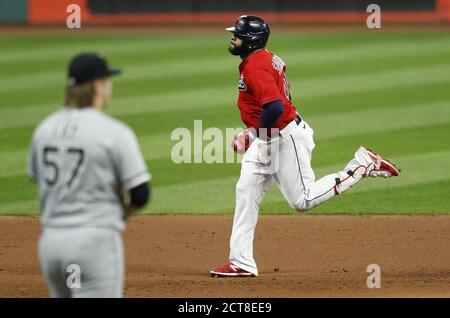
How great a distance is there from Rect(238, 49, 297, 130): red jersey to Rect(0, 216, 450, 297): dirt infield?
1250 mm

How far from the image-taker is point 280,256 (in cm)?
884

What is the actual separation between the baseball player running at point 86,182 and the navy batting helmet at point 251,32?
3.08m

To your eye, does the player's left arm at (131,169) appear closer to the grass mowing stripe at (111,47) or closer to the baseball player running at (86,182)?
the baseball player running at (86,182)

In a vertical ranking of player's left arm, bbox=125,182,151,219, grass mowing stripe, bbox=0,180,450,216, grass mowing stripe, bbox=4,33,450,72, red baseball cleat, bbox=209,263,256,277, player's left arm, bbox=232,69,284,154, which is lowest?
→ red baseball cleat, bbox=209,263,256,277

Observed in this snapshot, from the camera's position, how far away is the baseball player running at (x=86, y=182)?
4844mm

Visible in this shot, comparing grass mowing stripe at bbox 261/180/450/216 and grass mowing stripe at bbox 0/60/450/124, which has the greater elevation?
grass mowing stripe at bbox 0/60/450/124

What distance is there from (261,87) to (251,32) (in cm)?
49

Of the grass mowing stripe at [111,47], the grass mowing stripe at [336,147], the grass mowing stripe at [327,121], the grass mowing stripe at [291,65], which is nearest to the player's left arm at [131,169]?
the grass mowing stripe at [336,147]

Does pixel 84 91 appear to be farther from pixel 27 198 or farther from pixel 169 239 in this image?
pixel 27 198

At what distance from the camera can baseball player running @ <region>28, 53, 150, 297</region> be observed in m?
4.84

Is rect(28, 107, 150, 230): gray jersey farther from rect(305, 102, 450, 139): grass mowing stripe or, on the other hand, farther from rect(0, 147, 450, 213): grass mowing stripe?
rect(305, 102, 450, 139): grass mowing stripe

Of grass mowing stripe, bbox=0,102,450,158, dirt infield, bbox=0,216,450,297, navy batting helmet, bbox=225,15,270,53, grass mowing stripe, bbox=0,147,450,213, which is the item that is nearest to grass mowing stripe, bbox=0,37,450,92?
grass mowing stripe, bbox=0,102,450,158

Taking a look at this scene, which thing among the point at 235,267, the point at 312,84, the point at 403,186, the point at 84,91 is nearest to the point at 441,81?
the point at 312,84

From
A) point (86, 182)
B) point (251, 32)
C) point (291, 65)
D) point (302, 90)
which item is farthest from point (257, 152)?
point (291, 65)
